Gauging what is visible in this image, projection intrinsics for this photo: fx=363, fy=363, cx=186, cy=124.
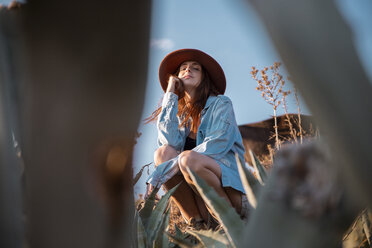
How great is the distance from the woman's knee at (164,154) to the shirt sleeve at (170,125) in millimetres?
90

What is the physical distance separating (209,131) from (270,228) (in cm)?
262

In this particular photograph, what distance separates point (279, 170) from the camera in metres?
0.35

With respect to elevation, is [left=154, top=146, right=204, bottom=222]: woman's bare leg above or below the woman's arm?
below

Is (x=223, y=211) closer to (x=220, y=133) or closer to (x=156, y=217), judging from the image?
(x=156, y=217)

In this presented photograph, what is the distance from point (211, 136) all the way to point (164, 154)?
1.34ft

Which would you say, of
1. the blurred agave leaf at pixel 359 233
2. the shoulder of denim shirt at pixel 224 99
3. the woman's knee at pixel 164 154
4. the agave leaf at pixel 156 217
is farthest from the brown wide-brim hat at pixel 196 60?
the blurred agave leaf at pixel 359 233

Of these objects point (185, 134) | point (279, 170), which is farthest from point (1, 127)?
point (185, 134)

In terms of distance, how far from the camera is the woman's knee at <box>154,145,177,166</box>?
2.88 meters

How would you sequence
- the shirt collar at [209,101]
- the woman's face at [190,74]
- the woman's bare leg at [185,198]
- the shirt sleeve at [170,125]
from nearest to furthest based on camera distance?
the woman's bare leg at [185,198], the shirt sleeve at [170,125], the shirt collar at [209,101], the woman's face at [190,74]

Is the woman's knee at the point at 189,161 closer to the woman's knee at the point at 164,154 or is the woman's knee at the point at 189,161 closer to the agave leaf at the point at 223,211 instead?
the woman's knee at the point at 164,154

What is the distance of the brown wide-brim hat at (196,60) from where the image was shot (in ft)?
11.4

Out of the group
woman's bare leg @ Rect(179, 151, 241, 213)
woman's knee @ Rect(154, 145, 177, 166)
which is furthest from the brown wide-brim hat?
woman's bare leg @ Rect(179, 151, 241, 213)

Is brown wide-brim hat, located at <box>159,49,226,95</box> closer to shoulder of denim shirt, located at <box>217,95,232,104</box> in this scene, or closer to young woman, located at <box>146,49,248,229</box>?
young woman, located at <box>146,49,248,229</box>

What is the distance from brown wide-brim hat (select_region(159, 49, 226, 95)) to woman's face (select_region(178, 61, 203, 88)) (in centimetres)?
5
